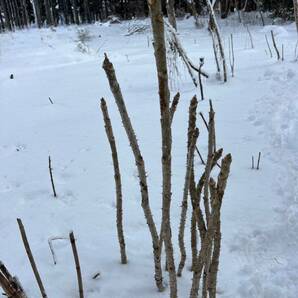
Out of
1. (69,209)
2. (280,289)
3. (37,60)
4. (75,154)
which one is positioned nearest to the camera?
(280,289)

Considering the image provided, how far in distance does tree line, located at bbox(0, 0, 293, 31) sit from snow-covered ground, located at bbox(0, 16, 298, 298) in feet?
20.7

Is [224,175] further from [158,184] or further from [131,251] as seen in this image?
[158,184]

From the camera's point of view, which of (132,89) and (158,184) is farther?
(132,89)

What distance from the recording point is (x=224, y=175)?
109cm

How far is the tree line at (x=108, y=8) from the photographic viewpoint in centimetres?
1378

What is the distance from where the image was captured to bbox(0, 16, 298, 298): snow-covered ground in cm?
192

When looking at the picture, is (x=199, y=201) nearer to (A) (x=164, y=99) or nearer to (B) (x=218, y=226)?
(B) (x=218, y=226)

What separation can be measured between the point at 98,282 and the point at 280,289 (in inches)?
28.4

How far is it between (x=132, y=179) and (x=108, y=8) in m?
30.9

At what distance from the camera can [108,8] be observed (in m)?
32.1

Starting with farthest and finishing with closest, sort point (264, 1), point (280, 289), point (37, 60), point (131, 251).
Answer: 1. point (264, 1)
2. point (37, 60)
3. point (131, 251)
4. point (280, 289)

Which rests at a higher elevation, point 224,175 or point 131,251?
point 224,175

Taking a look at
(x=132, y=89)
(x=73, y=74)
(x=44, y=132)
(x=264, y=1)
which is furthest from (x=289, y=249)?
(x=264, y=1)

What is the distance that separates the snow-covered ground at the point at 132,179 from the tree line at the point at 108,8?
20.7 feet
